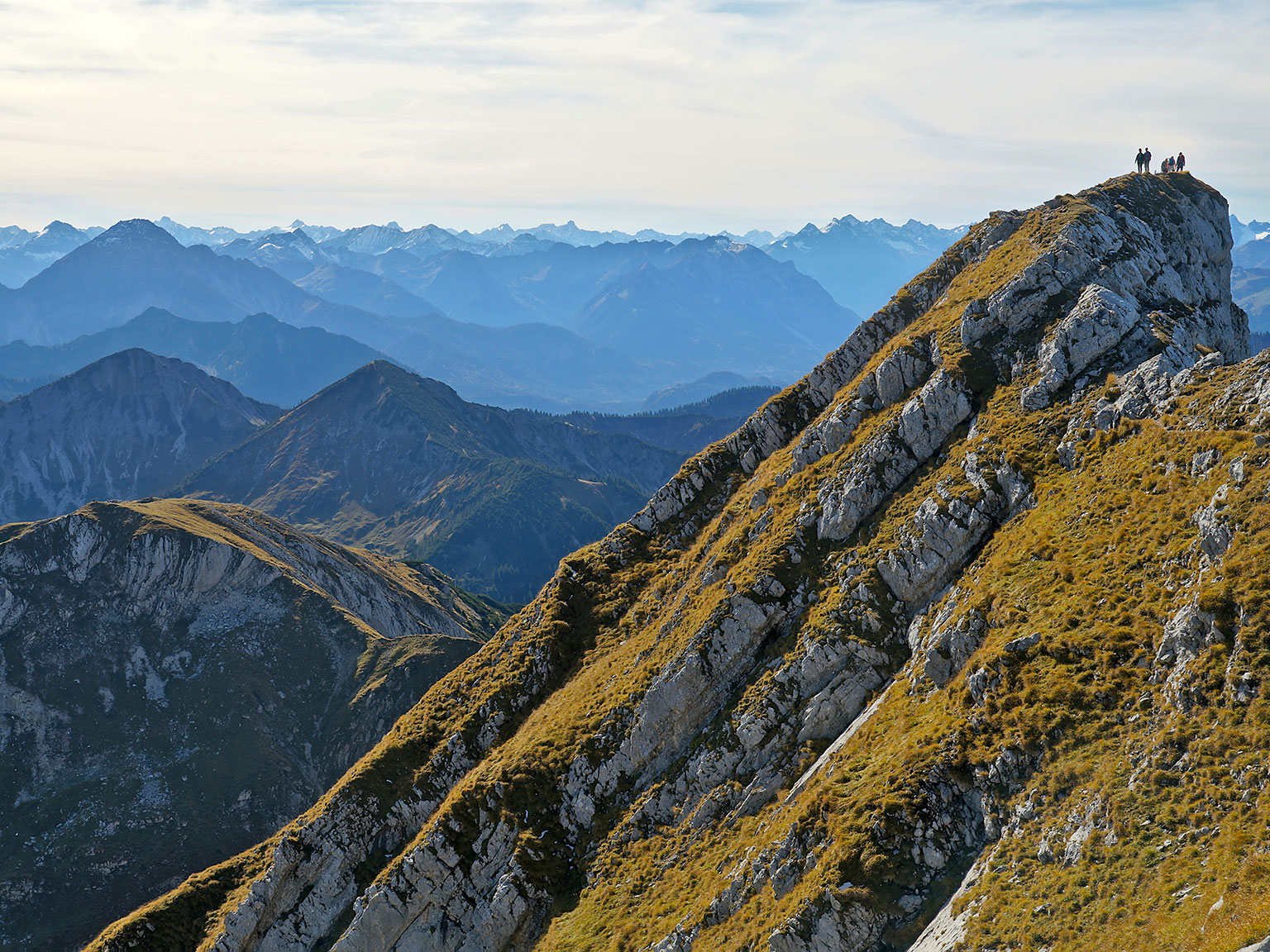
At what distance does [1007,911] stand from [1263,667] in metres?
11.8

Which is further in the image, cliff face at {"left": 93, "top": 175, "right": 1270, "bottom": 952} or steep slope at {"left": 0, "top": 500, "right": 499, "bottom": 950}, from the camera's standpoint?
steep slope at {"left": 0, "top": 500, "right": 499, "bottom": 950}

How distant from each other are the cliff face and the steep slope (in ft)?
274

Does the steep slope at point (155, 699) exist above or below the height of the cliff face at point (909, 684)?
below

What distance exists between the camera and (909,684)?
39.8 metres

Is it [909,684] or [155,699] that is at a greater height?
[909,684]

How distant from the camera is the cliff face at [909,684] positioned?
28969mm

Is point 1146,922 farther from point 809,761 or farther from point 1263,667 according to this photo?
point 809,761

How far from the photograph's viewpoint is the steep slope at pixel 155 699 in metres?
128

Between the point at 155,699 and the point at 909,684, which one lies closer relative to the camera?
the point at 909,684

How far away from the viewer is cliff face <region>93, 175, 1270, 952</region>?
28969 millimetres

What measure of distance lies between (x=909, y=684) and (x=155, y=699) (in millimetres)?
161893

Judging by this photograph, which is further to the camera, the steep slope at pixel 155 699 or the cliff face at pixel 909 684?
the steep slope at pixel 155 699

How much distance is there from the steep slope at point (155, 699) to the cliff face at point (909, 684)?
274 feet

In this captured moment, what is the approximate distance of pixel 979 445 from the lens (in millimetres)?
46594
